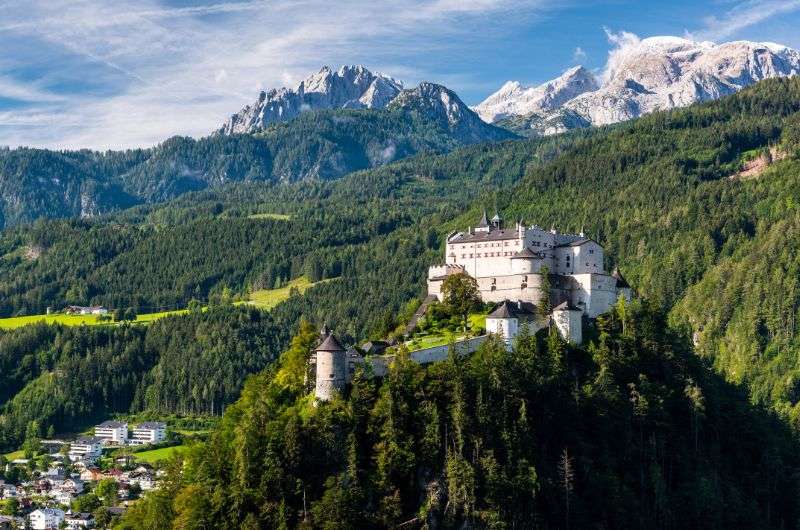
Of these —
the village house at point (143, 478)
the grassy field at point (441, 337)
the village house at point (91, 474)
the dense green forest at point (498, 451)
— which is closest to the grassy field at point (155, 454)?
the village house at point (143, 478)

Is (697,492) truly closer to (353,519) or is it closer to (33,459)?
(353,519)

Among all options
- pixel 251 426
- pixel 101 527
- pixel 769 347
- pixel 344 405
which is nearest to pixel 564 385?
pixel 344 405

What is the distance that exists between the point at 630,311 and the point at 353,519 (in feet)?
136

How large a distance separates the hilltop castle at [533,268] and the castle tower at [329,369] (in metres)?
25.8

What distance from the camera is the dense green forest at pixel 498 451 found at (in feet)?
312

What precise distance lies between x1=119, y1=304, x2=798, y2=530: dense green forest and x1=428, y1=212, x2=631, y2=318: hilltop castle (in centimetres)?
484

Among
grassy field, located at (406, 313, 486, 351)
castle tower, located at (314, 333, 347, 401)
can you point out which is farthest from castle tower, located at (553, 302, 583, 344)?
castle tower, located at (314, 333, 347, 401)

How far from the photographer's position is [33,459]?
19675cm

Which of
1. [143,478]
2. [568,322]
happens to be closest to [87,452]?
[143,478]

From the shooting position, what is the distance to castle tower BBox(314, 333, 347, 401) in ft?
337

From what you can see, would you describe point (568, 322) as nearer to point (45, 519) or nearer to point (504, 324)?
point (504, 324)

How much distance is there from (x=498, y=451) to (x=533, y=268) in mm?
28543

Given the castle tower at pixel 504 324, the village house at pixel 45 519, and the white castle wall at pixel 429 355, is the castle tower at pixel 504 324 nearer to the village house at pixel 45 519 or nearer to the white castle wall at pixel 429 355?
the white castle wall at pixel 429 355

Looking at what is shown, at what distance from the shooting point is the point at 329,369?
102875 millimetres
